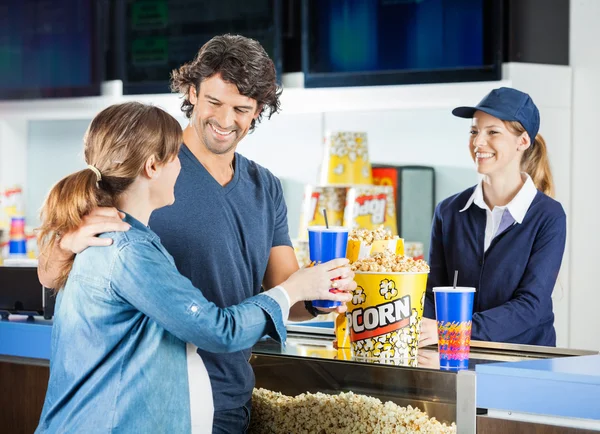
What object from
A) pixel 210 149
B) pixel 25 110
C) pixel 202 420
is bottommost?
pixel 202 420

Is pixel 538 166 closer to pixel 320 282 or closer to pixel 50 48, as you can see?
pixel 320 282

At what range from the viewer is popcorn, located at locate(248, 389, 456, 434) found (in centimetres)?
183

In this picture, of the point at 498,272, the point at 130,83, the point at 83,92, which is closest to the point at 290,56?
the point at 130,83

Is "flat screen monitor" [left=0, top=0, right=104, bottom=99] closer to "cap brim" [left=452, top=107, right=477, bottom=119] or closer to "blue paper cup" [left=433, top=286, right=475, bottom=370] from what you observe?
"cap brim" [left=452, top=107, right=477, bottom=119]

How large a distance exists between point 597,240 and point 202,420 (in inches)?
121

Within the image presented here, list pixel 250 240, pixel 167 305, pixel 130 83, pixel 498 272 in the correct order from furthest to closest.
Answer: pixel 130 83
pixel 498 272
pixel 250 240
pixel 167 305

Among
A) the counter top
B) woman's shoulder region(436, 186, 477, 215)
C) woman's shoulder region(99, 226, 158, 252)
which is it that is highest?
woman's shoulder region(436, 186, 477, 215)

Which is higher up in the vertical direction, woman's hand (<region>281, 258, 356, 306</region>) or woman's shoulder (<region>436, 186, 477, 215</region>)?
woman's shoulder (<region>436, 186, 477, 215</region>)

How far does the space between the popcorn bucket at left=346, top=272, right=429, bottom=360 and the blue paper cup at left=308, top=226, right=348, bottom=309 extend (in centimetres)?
7

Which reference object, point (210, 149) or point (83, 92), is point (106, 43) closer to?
point (83, 92)

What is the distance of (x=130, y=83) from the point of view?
17.0 feet

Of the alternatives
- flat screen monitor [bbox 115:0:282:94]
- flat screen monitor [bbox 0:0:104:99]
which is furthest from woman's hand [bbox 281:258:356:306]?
flat screen monitor [bbox 0:0:104:99]

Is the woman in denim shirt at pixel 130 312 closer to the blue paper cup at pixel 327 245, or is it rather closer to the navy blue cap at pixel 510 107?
the blue paper cup at pixel 327 245

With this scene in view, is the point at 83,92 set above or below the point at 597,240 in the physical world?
above
